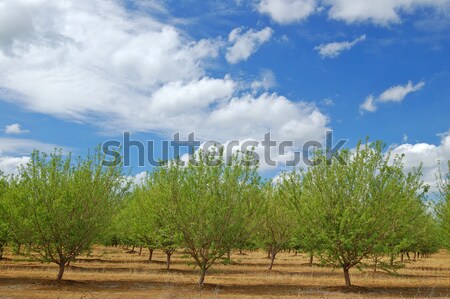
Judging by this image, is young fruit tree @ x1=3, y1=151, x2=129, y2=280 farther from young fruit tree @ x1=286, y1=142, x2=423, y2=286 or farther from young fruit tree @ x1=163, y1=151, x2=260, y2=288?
young fruit tree @ x1=286, y1=142, x2=423, y2=286

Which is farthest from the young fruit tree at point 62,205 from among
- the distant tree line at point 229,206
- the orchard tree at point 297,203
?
the orchard tree at point 297,203

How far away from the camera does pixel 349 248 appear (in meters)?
23.2

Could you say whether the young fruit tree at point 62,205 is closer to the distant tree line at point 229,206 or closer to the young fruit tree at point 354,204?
the distant tree line at point 229,206

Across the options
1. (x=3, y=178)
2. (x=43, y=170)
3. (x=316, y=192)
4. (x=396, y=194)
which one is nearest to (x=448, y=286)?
(x=396, y=194)

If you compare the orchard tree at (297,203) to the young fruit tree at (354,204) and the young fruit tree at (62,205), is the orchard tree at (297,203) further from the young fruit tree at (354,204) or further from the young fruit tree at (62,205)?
the young fruit tree at (62,205)

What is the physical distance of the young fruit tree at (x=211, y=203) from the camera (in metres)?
23.0

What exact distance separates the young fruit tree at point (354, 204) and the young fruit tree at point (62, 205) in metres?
11.3

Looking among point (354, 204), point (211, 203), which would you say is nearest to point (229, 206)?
point (211, 203)

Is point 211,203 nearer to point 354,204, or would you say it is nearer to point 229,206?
point 229,206

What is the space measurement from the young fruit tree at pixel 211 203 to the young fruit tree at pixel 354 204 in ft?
10.6

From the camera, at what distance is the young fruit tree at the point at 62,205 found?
23781mm

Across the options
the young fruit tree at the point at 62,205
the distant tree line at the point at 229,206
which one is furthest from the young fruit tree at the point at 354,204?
the young fruit tree at the point at 62,205

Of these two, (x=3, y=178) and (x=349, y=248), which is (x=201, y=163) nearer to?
(x=349, y=248)

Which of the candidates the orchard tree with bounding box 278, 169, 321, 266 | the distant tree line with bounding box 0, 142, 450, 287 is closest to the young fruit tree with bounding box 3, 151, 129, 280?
the distant tree line with bounding box 0, 142, 450, 287
